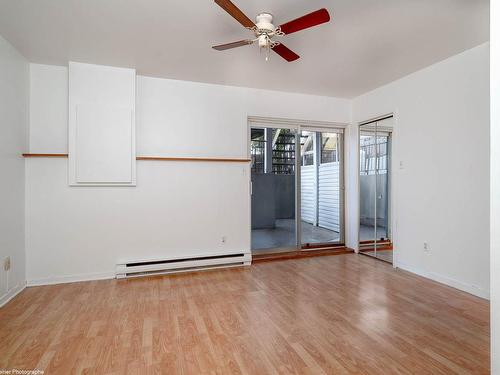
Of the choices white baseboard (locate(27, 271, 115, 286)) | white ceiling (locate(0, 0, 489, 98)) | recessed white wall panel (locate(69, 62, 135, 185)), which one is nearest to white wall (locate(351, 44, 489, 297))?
white ceiling (locate(0, 0, 489, 98))

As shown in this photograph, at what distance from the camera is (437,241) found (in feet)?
10.8

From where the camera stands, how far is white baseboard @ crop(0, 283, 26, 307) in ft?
8.64

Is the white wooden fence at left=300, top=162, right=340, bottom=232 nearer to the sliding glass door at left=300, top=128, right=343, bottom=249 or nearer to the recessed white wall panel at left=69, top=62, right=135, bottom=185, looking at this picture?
the sliding glass door at left=300, top=128, right=343, bottom=249

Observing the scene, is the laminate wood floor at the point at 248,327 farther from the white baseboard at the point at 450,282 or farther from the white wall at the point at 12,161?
the white wall at the point at 12,161

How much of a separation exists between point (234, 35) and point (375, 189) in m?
3.11

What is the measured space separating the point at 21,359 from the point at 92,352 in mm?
425

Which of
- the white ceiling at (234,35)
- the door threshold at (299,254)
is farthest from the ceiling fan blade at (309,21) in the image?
the door threshold at (299,254)

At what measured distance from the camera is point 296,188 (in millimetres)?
4613

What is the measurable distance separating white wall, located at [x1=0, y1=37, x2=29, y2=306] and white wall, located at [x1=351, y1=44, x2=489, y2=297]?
4606 millimetres

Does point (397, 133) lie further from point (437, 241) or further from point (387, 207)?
point (437, 241)

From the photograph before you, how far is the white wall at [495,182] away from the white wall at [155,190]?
10.1ft

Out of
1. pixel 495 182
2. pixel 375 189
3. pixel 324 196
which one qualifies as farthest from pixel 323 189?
pixel 495 182

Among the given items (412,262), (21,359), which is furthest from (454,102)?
(21,359)

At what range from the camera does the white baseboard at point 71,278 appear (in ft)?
10.4
